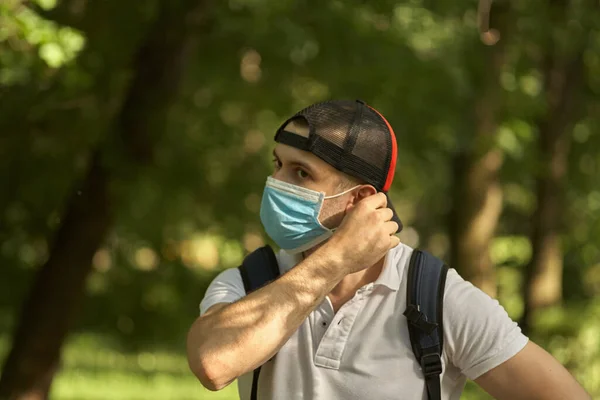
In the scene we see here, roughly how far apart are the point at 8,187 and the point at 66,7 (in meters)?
1.69

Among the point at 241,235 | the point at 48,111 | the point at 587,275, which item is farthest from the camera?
the point at 587,275

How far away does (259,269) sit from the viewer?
3297 millimetres

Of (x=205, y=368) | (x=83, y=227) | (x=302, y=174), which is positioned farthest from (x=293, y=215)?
(x=83, y=227)

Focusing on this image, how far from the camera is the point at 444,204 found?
60.5ft

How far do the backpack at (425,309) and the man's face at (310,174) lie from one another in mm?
272

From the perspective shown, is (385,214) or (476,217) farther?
(476,217)

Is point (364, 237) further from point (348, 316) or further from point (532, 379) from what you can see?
point (532, 379)

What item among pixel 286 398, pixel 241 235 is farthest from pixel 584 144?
pixel 286 398

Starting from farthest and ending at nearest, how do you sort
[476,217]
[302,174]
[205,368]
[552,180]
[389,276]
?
1. [552,180]
2. [476,217]
3. [302,174]
4. [389,276]
5. [205,368]

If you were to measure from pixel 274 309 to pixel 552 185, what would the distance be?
47.4 ft

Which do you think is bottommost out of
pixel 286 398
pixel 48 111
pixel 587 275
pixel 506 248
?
pixel 587 275

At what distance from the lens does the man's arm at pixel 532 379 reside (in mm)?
3004

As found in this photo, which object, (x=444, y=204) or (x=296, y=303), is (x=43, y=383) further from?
(x=444, y=204)

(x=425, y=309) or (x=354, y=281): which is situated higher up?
(x=425, y=309)
